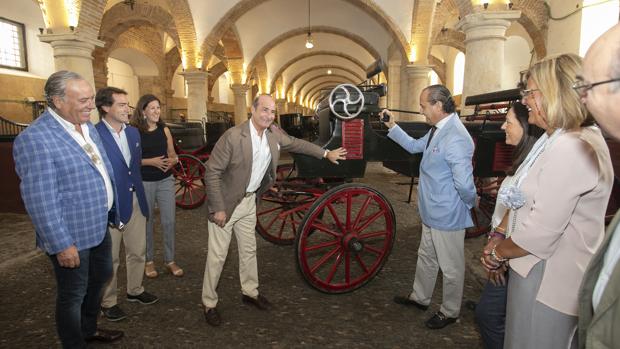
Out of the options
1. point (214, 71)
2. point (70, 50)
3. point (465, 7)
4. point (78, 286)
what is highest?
point (214, 71)

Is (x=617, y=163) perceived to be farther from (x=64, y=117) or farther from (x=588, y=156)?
(x=64, y=117)

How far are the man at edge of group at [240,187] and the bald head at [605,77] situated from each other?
80.7 inches

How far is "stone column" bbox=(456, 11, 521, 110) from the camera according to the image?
6.45 meters

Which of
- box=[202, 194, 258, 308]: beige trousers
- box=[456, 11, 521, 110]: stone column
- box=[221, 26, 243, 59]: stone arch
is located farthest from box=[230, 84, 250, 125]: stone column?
box=[202, 194, 258, 308]: beige trousers

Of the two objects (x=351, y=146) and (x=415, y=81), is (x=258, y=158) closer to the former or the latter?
(x=351, y=146)

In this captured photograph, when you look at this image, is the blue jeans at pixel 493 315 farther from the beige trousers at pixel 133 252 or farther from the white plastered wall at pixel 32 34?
the white plastered wall at pixel 32 34

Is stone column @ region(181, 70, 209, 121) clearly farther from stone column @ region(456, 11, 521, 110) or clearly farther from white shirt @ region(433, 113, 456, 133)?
white shirt @ region(433, 113, 456, 133)

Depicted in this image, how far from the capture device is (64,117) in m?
1.98

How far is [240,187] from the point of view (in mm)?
2650

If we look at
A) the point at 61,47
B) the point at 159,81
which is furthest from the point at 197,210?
the point at 159,81

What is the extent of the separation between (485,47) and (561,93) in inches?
237

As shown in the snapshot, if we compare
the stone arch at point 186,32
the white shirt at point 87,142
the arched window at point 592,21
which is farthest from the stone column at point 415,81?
the white shirt at point 87,142

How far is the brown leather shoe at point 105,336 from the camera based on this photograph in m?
2.48

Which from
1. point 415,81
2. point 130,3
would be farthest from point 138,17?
point 415,81
